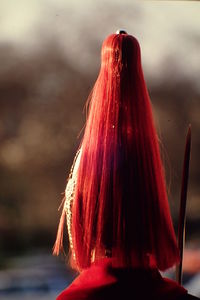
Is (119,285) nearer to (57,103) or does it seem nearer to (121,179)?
(121,179)

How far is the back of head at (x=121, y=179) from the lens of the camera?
98cm

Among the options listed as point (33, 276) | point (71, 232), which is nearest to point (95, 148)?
point (71, 232)

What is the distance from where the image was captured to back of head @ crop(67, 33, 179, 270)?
977mm

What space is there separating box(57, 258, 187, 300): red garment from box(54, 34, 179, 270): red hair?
0.07 feet

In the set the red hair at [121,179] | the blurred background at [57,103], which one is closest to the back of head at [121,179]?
the red hair at [121,179]

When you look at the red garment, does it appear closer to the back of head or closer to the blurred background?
the back of head

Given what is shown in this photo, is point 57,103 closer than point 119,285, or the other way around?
point 119,285

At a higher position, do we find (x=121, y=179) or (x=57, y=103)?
(x=57, y=103)

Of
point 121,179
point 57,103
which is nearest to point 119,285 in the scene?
point 121,179

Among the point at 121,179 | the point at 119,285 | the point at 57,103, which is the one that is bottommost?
the point at 119,285

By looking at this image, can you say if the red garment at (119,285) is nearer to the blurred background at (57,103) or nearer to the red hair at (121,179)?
the red hair at (121,179)

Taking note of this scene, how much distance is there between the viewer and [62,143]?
54.1 inches

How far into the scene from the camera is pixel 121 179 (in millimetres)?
982

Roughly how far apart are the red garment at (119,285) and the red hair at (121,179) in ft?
0.07
